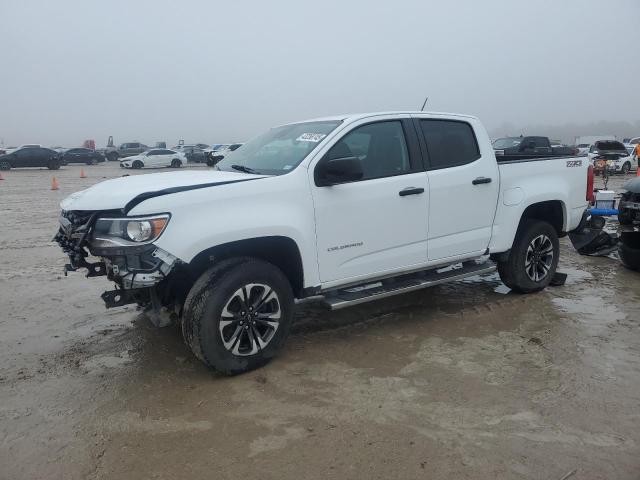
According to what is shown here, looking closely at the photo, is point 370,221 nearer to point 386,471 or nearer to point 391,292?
point 391,292

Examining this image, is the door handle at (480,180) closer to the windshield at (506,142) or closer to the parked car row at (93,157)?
the windshield at (506,142)

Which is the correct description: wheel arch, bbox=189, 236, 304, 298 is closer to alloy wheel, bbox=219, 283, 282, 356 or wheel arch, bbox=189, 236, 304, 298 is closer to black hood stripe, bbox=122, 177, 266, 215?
alloy wheel, bbox=219, 283, 282, 356

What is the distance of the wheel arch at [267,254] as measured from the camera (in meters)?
3.88

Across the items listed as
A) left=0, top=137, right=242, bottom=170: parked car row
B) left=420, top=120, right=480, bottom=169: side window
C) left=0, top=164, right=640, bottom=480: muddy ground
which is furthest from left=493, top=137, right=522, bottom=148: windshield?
left=420, top=120, right=480, bottom=169: side window

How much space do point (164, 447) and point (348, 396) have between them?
4.08 feet

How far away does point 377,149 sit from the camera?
15.2 ft

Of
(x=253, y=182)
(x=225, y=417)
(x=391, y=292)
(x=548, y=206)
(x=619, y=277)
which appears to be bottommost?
(x=619, y=277)

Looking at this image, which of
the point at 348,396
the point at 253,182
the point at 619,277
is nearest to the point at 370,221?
the point at 253,182

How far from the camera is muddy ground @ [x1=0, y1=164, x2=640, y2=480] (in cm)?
292

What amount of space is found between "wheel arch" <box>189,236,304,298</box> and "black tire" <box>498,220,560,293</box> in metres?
2.67

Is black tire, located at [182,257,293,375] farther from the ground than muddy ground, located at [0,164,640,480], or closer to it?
farther from the ground

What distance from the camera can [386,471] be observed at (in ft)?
9.24

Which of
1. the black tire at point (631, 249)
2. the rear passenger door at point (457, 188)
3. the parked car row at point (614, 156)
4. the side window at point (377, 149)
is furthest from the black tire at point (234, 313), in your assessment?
the parked car row at point (614, 156)

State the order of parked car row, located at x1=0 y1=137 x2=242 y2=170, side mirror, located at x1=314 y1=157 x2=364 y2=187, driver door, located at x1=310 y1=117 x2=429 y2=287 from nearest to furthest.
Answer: side mirror, located at x1=314 y1=157 x2=364 y2=187 → driver door, located at x1=310 y1=117 x2=429 y2=287 → parked car row, located at x1=0 y1=137 x2=242 y2=170
